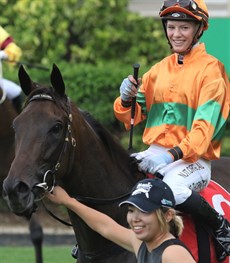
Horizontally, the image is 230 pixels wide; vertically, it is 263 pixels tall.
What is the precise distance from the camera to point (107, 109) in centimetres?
1354

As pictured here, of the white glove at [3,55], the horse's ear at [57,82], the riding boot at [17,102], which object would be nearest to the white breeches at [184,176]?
the horse's ear at [57,82]

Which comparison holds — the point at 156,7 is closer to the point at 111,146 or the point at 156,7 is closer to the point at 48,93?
the point at 111,146

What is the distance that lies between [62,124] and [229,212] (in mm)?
1386

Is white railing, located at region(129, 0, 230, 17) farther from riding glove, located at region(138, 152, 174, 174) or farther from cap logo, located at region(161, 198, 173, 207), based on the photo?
cap logo, located at region(161, 198, 173, 207)

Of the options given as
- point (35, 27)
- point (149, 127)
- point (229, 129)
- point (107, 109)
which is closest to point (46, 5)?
point (35, 27)

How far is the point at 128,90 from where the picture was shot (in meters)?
6.57

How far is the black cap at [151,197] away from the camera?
525cm

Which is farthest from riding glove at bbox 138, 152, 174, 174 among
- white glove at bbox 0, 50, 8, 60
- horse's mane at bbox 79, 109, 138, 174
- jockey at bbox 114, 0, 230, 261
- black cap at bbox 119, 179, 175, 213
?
white glove at bbox 0, 50, 8, 60

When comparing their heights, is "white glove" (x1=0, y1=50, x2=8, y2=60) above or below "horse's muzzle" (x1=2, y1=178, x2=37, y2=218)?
below

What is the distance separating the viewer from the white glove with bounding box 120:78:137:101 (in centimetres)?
655

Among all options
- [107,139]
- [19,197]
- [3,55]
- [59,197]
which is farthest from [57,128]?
[3,55]

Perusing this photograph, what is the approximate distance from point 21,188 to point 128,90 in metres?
1.29

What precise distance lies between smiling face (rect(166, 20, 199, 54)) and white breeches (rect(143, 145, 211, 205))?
2.06ft

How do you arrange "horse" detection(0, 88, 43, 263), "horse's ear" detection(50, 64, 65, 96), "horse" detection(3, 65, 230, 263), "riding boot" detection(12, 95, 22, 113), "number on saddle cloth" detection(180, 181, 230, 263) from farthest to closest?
1. "riding boot" detection(12, 95, 22, 113)
2. "horse" detection(0, 88, 43, 263)
3. "number on saddle cloth" detection(180, 181, 230, 263)
4. "horse's ear" detection(50, 64, 65, 96)
5. "horse" detection(3, 65, 230, 263)
